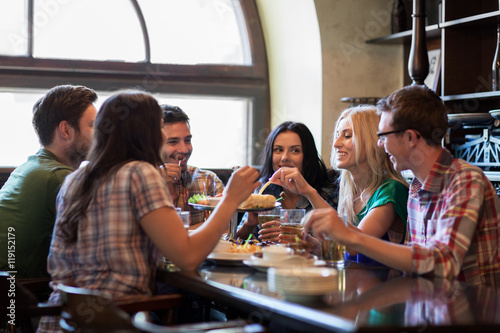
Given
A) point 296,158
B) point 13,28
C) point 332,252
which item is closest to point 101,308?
point 332,252

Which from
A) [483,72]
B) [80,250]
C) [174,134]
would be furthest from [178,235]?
[483,72]

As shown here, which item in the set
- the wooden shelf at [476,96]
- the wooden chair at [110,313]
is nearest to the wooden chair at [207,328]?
the wooden chair at [110,313]

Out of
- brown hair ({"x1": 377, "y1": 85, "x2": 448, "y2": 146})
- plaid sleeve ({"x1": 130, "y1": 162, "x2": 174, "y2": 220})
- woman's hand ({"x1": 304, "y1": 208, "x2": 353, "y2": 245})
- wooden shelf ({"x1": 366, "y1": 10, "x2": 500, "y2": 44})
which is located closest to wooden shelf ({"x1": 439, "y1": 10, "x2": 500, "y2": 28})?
wooden shelf ({"x1": 366, "y1": 10, "x2": 500, "y2": 44})

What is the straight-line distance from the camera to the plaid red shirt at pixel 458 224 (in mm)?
1982

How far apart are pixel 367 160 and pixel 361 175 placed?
84 millimetres

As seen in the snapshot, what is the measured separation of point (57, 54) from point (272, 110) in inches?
64.7

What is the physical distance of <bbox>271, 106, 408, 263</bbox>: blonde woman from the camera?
2.76 m

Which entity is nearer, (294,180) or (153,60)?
(294,180)

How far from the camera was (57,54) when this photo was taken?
445 centimetres

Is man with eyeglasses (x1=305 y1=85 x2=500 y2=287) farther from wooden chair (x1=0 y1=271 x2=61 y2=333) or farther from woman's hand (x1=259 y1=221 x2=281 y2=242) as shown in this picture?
wooden chair (x1=0 y1=271 x2=61 y2=333)

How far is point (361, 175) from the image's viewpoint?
3.00 m

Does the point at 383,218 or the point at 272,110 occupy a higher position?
the point at 272,110

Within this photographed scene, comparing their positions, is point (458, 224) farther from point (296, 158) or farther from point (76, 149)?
point (296, 158)

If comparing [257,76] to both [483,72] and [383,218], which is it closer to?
[483,72]
